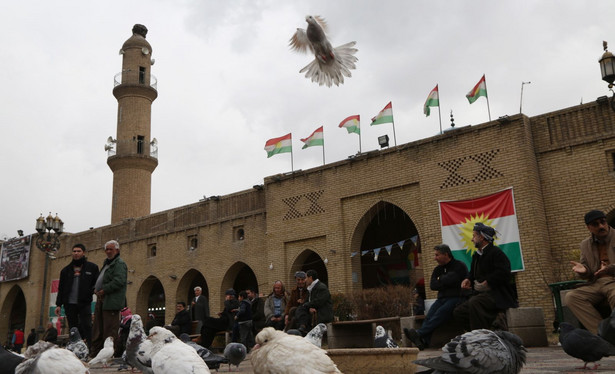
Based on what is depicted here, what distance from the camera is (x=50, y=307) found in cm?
3048

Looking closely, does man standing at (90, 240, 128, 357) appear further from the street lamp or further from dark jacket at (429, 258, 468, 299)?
the street lamp

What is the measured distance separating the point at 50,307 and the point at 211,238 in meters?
12.9

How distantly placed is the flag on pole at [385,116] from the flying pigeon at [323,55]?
9664 mm

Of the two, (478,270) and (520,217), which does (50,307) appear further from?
(478,270)

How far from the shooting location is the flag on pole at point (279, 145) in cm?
2140

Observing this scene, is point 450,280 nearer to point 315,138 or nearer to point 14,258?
point 315,138

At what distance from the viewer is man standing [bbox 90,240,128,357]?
8258mm

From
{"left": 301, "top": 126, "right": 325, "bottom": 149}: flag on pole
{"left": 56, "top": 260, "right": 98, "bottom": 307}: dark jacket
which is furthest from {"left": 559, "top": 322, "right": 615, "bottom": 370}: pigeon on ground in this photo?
{"left": 301, "top": 126, "right": 325, "bottom": 149}: flag on pole

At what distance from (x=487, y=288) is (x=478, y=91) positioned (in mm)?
12847

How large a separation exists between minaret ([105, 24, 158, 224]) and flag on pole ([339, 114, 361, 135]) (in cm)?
1600

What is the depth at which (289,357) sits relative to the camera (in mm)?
3449

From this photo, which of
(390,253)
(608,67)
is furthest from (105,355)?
(390,253)

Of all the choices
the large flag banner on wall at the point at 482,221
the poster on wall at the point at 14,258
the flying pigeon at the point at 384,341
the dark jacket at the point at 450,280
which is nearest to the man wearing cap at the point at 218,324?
the flying pigeon at the point at 384,341

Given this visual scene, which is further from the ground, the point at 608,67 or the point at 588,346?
the point at 608,67
